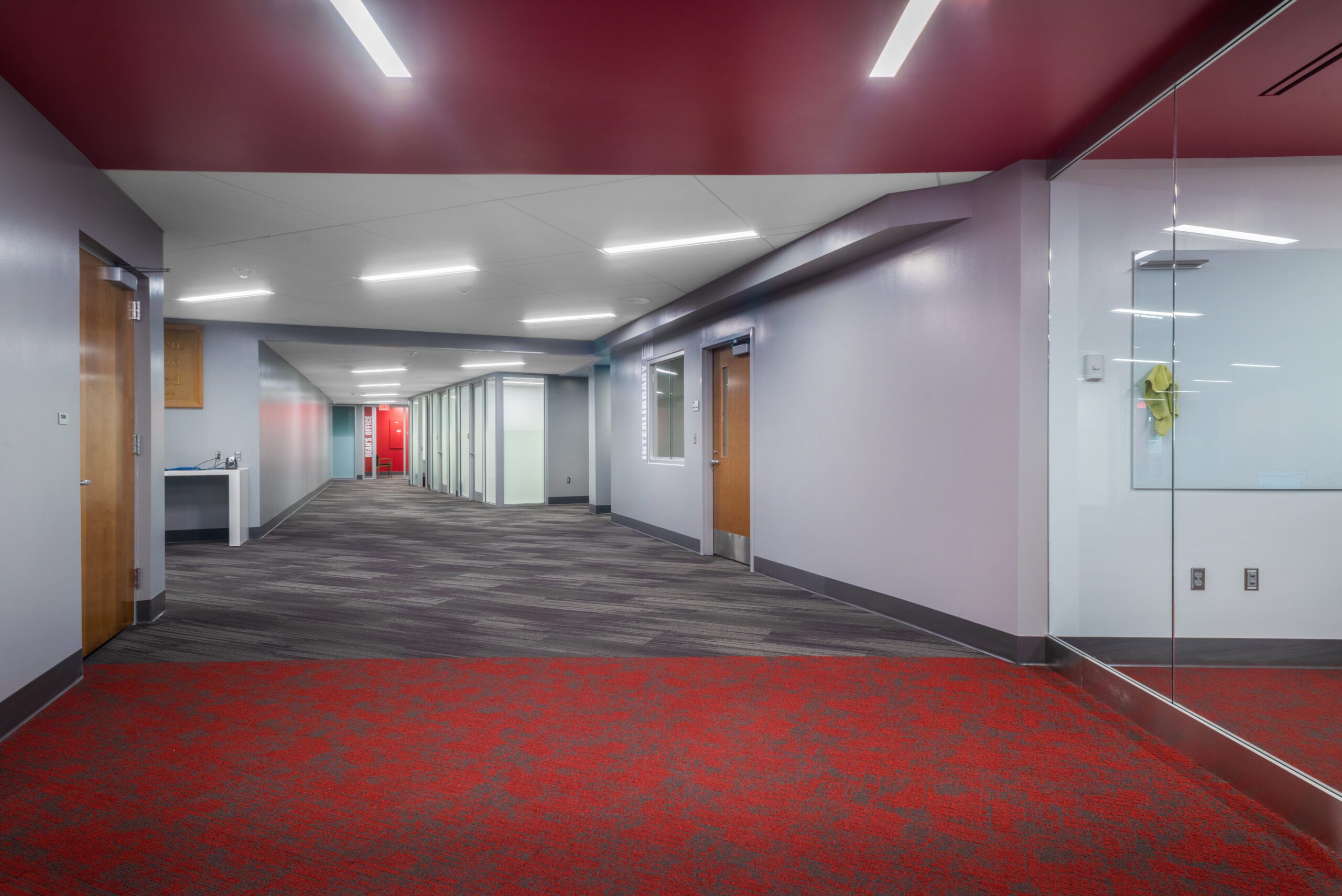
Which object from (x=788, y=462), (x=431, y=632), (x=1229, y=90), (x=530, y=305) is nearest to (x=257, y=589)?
(x=431, y=632)

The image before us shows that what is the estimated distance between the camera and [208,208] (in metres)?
4.25

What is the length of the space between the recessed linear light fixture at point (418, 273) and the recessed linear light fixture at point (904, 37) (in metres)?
3.85

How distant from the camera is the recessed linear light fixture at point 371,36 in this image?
224 cm

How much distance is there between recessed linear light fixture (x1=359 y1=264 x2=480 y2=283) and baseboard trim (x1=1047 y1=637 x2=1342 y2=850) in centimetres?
495

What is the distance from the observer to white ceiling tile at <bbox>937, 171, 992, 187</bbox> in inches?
147

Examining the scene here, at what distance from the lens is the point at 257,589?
217 inches

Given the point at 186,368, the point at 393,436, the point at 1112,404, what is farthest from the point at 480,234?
the point at 393,436

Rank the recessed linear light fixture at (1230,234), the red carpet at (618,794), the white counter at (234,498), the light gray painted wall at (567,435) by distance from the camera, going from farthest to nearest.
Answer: the light gray painted wall at (567,435), the white counter at (234,498), the recessed linear light fixture at (1230,234), the red carpet at (618,794)

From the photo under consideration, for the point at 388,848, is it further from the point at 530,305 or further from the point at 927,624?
the point at 530,305

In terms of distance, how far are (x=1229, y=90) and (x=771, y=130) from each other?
173cm

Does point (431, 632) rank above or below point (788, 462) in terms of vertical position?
below

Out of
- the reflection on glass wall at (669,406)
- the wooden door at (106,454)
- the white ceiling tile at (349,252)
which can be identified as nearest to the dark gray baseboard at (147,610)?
the wooden door at (106,454)

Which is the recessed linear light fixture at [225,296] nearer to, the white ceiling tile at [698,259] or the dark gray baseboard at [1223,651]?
the white ceiling tile at [698,259]

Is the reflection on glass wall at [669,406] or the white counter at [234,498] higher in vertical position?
the reflection on glass wall at [669,406]
